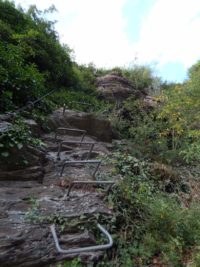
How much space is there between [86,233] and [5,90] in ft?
9.65

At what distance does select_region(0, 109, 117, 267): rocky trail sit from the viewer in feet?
7.71

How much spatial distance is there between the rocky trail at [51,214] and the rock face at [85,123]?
1.36m

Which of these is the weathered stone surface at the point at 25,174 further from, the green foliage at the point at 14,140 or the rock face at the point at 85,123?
the rock face at the point at 85,123

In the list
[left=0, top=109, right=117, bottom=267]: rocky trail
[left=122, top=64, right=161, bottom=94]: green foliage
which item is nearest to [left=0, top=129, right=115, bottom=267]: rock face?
[left=0, top=109, right=117, bottom=267]: rocky trail

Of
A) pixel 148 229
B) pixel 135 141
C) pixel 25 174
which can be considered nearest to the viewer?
pixel 148 229

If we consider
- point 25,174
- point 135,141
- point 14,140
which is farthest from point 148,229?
point 135,141

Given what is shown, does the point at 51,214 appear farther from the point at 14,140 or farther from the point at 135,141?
the point at 135,141

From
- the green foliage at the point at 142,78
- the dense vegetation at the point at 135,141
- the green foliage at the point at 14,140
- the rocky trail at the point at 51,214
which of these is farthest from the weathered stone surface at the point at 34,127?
the green foliage at the point at 142,78

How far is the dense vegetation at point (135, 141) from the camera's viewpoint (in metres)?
2.84

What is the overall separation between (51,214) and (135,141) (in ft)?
11.5

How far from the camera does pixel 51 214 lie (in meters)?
2.76

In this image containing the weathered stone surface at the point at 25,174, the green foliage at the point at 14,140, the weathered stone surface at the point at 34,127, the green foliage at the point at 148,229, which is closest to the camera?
the green foliage at the point at 148,229

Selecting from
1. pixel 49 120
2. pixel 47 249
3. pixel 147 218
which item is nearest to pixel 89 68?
pixel 49 120

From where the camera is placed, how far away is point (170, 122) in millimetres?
6230
